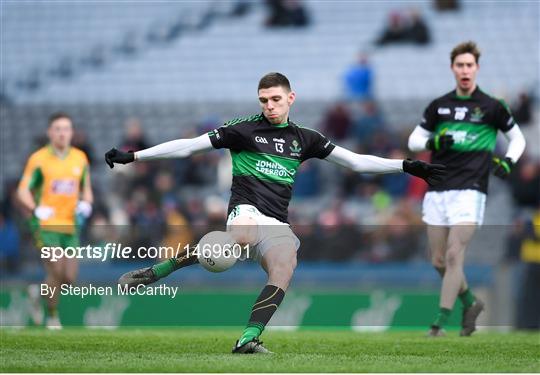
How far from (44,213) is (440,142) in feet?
15.9

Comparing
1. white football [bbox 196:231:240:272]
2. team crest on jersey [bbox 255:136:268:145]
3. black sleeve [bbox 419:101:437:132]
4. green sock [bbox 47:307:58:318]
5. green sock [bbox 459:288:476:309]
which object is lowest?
green sock [bbox 47:307:58:318]

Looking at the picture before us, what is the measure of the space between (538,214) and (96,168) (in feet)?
30.6

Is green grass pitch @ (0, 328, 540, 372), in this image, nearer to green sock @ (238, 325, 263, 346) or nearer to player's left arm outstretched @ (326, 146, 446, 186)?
green sock @ (238, 325, 263, 346)

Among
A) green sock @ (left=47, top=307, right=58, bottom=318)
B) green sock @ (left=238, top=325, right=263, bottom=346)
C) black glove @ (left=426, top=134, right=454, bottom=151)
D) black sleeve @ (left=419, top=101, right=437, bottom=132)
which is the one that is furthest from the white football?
green sock @ (left=47, top=307, right=58, bottom=318)

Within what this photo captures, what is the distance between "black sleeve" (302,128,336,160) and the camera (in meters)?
9.96

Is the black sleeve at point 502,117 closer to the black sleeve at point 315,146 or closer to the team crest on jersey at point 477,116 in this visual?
the team crest on jersey at point 477,116

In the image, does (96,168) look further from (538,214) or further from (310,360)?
(310,360)

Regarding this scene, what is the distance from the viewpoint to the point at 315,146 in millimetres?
10008

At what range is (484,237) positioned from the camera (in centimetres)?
1848

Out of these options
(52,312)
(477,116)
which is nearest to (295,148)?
(477,116)

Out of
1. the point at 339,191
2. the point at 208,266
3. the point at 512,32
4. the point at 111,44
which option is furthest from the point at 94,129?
the point at 208,266

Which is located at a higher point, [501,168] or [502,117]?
[502,117]

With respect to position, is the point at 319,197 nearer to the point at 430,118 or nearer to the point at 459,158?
the point at 430,118

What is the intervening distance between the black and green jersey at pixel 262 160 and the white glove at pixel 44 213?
477cm
